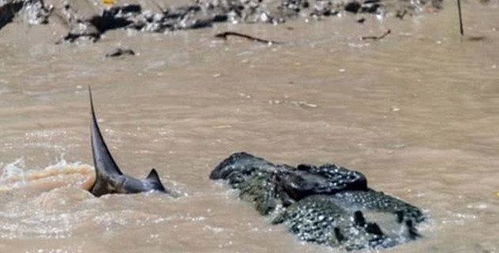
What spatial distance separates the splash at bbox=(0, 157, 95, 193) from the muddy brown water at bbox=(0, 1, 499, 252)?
8 cm

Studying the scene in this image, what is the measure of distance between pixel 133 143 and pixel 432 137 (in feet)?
5.95

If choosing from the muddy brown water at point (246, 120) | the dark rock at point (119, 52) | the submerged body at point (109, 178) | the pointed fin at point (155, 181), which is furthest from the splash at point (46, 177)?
the dark rock at point (119, 52)

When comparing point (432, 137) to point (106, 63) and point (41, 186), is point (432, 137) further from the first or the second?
point (106, 63)

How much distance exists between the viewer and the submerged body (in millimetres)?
4926

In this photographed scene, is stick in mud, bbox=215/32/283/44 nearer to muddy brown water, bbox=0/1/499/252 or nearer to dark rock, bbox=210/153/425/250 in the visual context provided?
muddy brown water, bbox=0/1/499/252

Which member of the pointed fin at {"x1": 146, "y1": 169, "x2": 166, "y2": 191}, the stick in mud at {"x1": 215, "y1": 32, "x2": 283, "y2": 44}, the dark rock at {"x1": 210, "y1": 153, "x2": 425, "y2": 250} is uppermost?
the dark rock at {"x1": 210, "y1": 153, "x2": 425, "y2": 250}

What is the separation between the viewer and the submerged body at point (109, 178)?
16.2 feet

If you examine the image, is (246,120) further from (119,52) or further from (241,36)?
(241,36)

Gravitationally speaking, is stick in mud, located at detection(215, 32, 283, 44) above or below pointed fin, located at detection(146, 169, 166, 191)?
below

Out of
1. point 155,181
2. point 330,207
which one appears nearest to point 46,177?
point 155,181

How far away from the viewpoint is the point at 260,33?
9.60 meters

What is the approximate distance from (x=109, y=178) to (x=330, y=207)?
1.27m

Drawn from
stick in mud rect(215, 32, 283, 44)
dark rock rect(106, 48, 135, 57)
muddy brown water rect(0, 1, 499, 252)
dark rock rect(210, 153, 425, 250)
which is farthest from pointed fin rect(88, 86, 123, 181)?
stick in mud rect(215, 32, 283, 44)

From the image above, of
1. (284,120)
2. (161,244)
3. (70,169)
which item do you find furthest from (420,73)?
(161,244)
